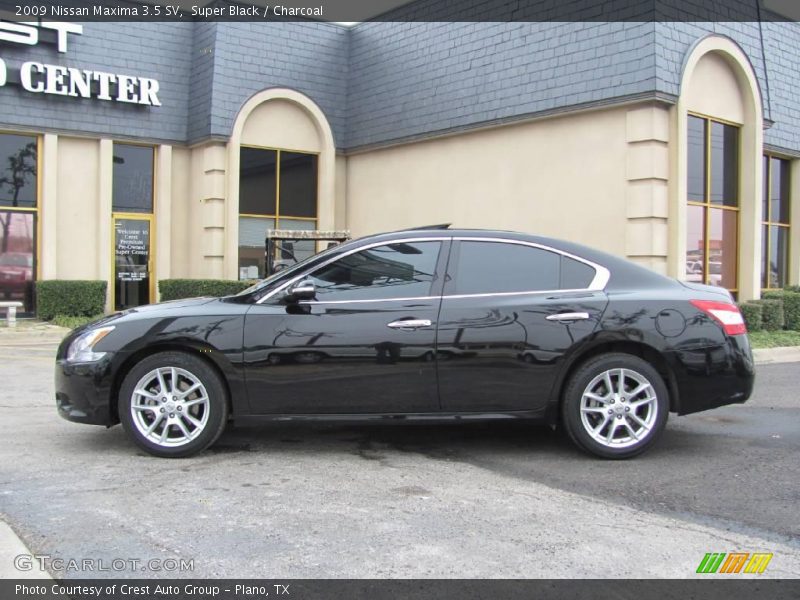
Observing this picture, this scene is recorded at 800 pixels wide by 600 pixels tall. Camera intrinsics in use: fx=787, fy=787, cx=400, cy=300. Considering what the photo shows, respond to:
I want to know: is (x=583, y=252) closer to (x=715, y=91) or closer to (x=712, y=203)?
(x=712, y=203)

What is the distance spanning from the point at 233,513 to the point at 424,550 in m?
1.20

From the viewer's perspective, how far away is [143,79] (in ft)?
57.0

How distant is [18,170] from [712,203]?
1417 cm

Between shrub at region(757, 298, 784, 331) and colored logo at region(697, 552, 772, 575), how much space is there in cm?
1216

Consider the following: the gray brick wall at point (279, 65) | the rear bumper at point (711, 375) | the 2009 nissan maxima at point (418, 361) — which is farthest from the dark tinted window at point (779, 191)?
the 2009 nissan maxima at point (418, 361)

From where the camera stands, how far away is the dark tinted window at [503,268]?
570 cm

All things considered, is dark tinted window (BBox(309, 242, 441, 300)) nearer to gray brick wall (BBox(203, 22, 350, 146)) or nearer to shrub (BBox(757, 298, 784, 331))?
shrub (BBox(757, 298, 784, 331))

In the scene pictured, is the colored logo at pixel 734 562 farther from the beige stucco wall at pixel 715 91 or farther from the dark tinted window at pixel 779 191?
the dark tinted window at pixel 779 191

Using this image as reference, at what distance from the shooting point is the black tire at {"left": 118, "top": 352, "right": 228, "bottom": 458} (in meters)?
5.55

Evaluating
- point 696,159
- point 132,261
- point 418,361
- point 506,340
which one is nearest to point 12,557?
point 418,361

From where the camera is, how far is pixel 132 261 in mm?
17938

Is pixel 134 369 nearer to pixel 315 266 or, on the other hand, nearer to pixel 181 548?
pixel 315 266

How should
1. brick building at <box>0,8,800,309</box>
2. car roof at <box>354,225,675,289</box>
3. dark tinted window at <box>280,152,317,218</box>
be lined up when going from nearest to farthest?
car roof at <box>354,225,675,289</box> → brick building at <box>0,8,800,309</box> → dark tinted window at <box>280,152,317,218</box>

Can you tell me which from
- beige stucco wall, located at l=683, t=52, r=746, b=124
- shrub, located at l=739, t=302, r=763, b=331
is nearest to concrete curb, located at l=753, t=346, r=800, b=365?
shrub, located at l=739, t=302, r=763, b=331
